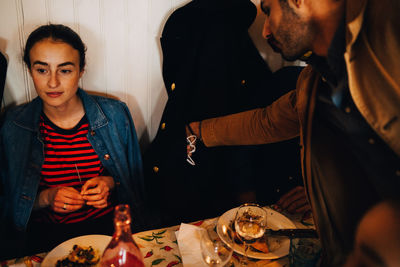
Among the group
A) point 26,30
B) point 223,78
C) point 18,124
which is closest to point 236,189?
point 223,78

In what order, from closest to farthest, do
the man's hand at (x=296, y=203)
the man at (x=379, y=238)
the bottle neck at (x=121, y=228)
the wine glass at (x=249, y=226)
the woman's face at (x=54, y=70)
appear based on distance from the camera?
the man at (x=379, y=238)
the bottle neck at (x=121, y=228)
the wine glass at (x=249, y=226)
the man's hand at (x=296, y=203)
the woman's face at (x=54, y=70)

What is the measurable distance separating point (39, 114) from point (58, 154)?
0.23m

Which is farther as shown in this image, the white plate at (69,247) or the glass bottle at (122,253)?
the white plate at (69,247)

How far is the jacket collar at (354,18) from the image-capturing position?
0.77m

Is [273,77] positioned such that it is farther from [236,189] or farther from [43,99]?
[43,99]

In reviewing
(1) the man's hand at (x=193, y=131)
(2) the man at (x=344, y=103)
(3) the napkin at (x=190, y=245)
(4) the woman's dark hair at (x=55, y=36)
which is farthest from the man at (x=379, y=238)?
(4) the woman's dark hair at (x=55, y=36)

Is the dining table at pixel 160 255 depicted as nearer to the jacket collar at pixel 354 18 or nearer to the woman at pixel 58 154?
the woman at pixel 58 154

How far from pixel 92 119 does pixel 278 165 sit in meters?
1.13

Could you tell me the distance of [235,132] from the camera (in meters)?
1.52

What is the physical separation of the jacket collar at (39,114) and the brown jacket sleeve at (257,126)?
1.92 feet

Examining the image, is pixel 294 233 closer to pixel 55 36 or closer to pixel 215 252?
pixel 215 252

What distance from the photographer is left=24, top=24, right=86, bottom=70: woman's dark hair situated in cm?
141

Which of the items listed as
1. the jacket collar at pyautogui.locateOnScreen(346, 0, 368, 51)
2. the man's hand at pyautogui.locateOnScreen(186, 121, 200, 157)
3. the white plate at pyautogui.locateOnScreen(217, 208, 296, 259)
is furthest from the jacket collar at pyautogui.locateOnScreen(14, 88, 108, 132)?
the jacket collar at pyautogui.locateOnScreen(346, 0, 368, 51)

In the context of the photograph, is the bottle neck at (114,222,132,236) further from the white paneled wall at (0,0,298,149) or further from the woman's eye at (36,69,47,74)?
the white paneled wall at (0,0,298,149)
